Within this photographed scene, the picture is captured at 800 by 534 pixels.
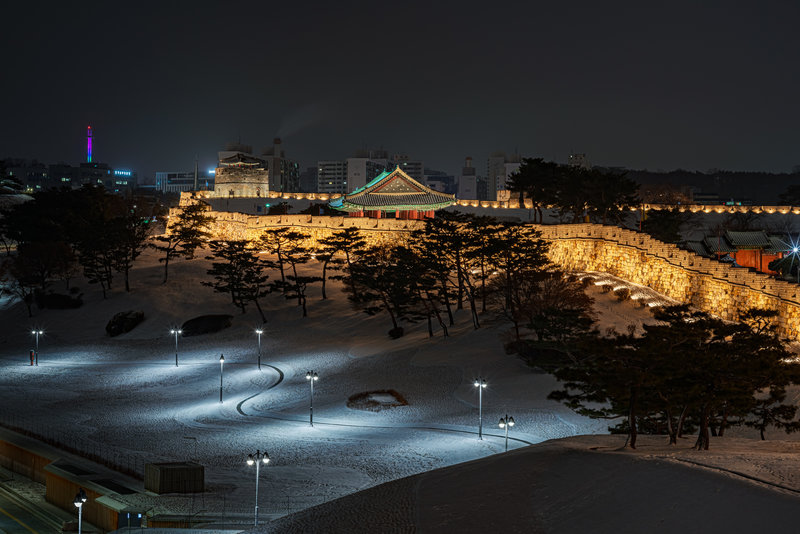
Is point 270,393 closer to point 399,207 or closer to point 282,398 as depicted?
point 282,398

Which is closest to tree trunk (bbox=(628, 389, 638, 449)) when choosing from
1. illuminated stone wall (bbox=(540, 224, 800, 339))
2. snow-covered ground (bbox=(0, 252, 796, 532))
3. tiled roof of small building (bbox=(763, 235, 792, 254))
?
snow-covered ground (bbox=(0, 252, 796, 532))

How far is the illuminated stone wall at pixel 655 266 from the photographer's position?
41438 millimetres

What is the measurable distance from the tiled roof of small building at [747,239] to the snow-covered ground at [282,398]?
27.9 feet

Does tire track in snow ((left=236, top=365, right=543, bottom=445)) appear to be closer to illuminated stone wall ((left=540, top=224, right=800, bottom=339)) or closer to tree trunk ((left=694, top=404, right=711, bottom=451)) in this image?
tree trunk ((left=694, top=404, right=711, bottom=451))

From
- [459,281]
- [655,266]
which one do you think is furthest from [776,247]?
[459,281]

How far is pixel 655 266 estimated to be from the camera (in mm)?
51656

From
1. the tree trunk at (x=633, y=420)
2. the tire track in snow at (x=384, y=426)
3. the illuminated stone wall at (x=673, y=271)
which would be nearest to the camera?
the tree trunk at (x=633, y=420)

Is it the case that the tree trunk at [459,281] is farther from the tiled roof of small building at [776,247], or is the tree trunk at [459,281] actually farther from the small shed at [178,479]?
the small shed at [178,479]

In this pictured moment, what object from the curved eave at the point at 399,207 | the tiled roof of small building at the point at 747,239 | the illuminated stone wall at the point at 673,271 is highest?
the curved eave at the point at 399,207

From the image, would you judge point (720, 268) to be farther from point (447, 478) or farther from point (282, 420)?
point (447, 478)

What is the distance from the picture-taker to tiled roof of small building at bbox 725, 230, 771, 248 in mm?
54656

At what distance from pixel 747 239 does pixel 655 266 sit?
26.3 ft

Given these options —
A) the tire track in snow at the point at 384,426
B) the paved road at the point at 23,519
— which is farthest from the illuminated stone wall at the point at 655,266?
the paved road at the point at 23,519

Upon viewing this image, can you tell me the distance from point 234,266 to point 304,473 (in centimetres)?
3466
